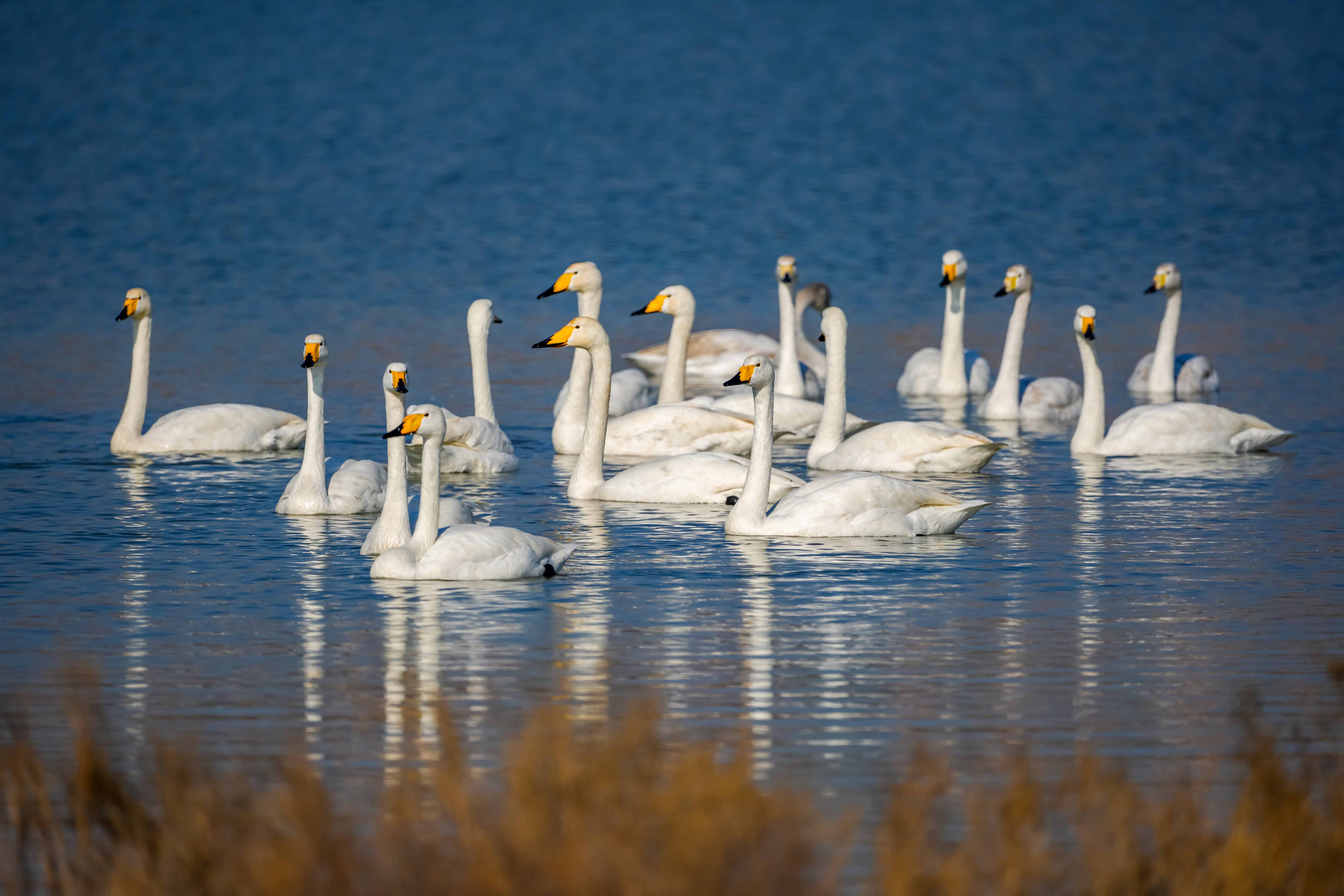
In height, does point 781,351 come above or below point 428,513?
above

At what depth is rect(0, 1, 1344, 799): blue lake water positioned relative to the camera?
9102 mm

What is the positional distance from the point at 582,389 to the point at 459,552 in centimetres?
616

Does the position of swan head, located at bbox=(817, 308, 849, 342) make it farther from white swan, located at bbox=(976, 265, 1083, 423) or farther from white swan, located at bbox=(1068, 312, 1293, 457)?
white swan, located at bbox=(976, 265, 1083, 423)

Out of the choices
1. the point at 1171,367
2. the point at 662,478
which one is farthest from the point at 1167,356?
the point at 662,478

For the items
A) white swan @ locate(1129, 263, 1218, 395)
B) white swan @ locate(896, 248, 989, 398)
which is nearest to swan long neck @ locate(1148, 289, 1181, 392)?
white swan @ locate(1129, 263, 1218, 395)

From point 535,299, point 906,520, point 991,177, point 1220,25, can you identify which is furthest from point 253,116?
point 906,520

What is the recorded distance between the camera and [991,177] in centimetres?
4616

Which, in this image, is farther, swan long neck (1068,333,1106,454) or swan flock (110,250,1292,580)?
swan long neck (1068,333,1106,454)

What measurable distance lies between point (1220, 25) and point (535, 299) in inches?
1582

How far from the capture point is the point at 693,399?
18.9m

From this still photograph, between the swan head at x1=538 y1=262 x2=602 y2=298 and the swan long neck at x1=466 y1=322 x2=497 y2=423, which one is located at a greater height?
the swan head at x1=538 y1=262 x2=602 y2=298

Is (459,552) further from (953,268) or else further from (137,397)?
(953,268)

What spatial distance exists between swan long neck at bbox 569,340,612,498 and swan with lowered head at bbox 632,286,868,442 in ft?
8.15

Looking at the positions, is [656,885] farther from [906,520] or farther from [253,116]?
[253,116]
